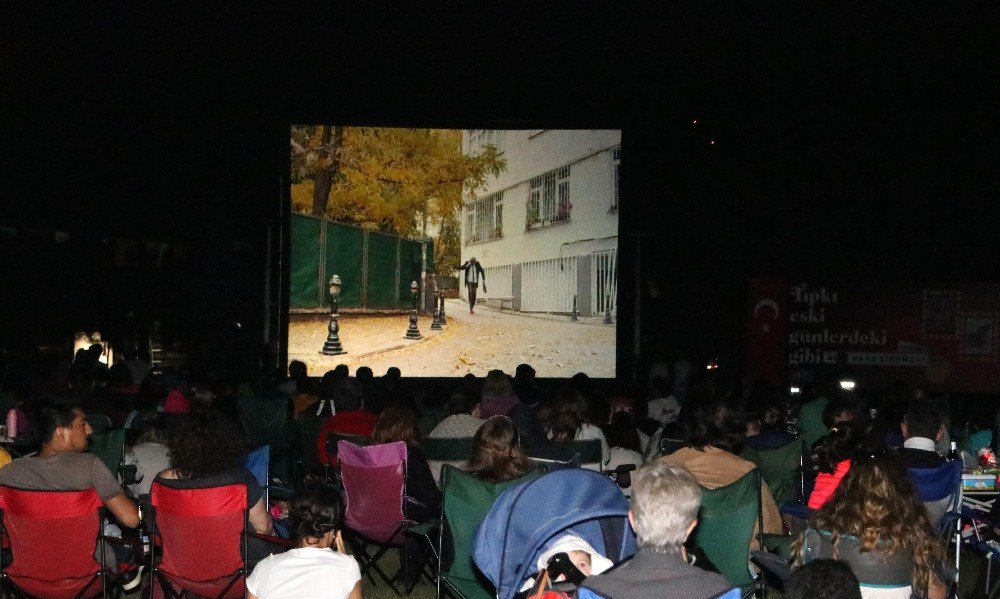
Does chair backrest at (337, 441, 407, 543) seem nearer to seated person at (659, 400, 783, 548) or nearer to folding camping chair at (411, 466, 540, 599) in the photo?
folding camping chair at (411, 466, 540, 599)

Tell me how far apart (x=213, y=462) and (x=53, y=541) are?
0.65 metres

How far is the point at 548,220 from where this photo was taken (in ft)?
40.1

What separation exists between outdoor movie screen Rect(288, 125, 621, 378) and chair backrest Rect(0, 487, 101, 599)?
7.87 m

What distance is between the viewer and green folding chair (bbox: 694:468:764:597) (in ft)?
13.1

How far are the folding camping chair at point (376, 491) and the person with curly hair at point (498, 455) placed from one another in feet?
2.79

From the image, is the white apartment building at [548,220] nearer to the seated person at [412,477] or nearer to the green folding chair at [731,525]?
the seated person at [412,477]

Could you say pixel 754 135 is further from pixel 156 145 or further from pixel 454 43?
pixel 156 145

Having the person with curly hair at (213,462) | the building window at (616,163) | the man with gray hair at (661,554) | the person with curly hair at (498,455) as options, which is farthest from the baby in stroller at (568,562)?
the building window at (616,163)

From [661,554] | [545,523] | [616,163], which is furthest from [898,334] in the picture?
[661,554]

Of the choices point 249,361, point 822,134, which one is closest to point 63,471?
point 249,361

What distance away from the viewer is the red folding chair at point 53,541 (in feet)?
13.1

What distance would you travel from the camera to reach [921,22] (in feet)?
38.9

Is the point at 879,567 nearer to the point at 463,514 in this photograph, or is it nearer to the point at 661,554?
the point at 661,554

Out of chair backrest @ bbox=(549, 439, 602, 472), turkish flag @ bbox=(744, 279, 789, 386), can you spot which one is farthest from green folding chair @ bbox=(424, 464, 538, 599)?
turkish flag @ bbox=(744, 279, 789, 386)
